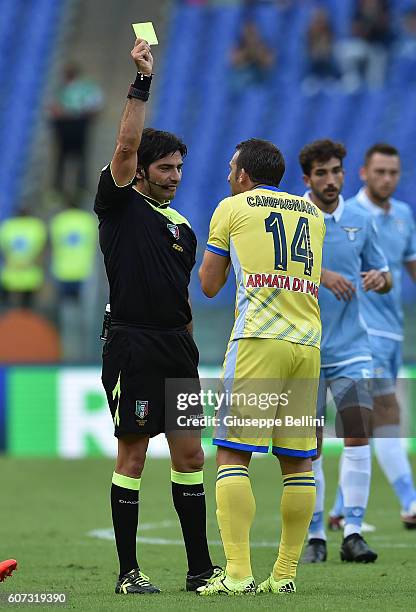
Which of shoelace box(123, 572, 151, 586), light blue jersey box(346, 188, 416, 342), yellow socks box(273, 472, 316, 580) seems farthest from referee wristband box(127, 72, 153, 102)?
light blue jersey box(346, 188, 416, 342)

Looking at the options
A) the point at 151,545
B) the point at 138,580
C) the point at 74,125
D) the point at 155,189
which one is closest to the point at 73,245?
the point at 74,125

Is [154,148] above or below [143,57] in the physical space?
below

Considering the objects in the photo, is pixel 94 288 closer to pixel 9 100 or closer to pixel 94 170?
pixel 94 170

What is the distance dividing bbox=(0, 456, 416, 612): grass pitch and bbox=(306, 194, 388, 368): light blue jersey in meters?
1.15

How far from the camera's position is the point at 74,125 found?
20016 mm

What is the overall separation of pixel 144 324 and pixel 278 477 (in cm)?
646

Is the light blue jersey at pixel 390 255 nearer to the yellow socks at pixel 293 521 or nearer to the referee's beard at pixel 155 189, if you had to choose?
the referee's beard at pixel 155 189

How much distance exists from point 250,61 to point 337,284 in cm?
1402

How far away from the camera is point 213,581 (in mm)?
6043

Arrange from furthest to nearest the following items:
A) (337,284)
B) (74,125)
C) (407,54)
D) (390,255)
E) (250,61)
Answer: (250,61)
(407,54)
(74,125)
(390,255)
(337,284)

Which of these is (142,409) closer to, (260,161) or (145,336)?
(145,336)

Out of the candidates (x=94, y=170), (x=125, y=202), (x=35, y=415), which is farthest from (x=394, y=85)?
(x=125, y=202)

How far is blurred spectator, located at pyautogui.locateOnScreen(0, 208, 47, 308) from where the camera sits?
679 inches

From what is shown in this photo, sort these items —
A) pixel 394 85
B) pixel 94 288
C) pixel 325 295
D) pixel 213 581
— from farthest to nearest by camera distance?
1. pixel 394 85
2. pixel 94 288
3. pixel 325 295
4. pixel 213 581
